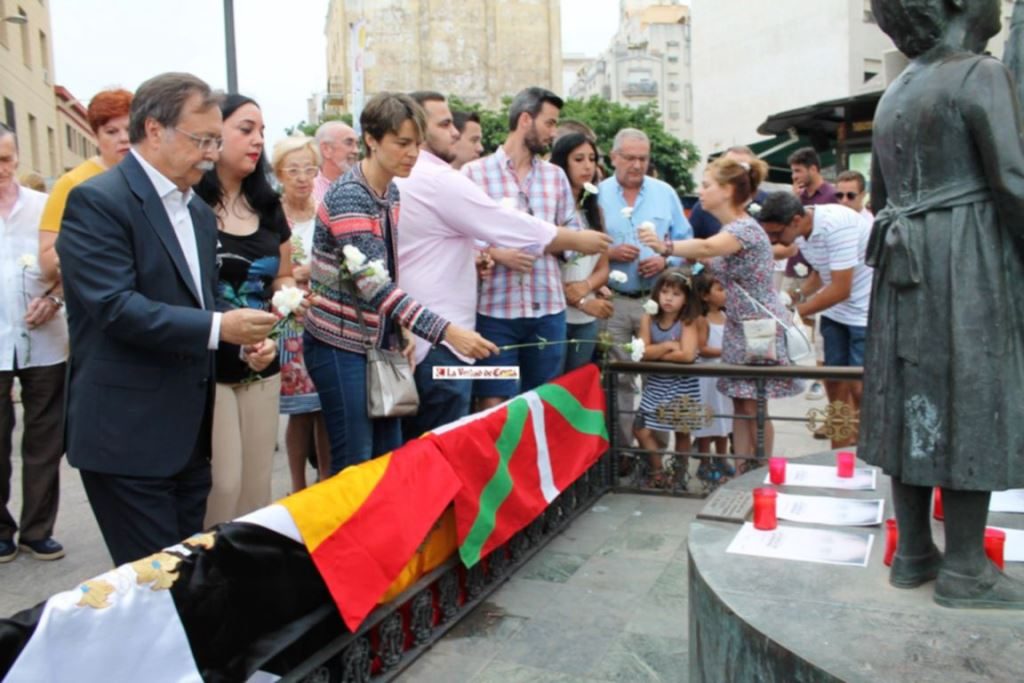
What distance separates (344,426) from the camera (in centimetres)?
365

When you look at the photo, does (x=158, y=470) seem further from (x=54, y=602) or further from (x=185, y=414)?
(x=54, y=602)

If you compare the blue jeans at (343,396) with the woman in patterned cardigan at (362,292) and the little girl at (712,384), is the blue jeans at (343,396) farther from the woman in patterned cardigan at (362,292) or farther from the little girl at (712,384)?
the little girl at (712,384)

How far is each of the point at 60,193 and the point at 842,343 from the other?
464cm

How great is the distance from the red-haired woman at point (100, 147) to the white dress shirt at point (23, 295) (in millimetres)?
265

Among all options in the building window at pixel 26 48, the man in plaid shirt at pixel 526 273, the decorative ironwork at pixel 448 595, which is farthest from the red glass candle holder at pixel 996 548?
the building window at pixel 26 48

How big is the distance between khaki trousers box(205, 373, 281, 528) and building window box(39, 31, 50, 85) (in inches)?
1288

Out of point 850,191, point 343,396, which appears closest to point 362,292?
point 343,396

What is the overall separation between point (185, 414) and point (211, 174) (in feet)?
3.97

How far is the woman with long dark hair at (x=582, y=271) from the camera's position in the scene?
5.18 meters

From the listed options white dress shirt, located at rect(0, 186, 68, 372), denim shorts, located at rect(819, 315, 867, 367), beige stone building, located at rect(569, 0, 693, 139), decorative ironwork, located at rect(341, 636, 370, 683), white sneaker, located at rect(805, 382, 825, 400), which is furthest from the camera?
beige stone building, located at rect(569, 0, 693, 139)

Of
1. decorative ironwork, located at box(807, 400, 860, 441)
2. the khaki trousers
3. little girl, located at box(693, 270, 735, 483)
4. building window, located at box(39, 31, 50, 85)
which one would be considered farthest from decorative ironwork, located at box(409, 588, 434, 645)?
building window, located at box(39, 31, 50, 85)

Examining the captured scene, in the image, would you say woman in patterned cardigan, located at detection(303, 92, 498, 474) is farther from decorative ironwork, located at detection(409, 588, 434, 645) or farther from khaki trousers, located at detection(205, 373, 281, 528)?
decorative ironwork, located at detection(409, 588, 434, 645)

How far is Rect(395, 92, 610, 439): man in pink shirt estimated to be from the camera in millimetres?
4027

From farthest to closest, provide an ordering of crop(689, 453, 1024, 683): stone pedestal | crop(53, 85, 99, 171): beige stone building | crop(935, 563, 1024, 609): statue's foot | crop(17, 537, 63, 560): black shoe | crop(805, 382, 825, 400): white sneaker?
crop(53, 85, 99, 171): beige stone building, crop(805, 382, 825, 400): white sneaker, crop(17, 537, 63, 560): black shoe, crop(935, 563, 1024, 609): statue's foot, crop(689, 453, 1024, 683): stone pedestal
